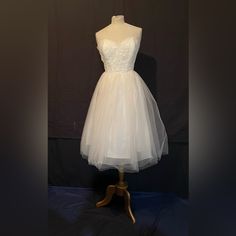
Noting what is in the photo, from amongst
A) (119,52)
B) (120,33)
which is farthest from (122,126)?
(120,33)

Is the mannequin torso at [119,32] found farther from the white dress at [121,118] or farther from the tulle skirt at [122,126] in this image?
the tulle skirt at [122,126]

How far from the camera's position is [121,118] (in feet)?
4.92

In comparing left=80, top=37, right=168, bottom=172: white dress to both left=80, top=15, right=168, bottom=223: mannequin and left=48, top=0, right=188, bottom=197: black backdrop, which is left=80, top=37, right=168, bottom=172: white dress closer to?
left=80, top=15, right=168, bottom=223: mannequin

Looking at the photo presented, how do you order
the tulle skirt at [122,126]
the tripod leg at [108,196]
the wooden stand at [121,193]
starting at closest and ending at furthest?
the tulle skirt at [122,126]
the wooden stand at [121,193]
the tripod leg at [108,196]

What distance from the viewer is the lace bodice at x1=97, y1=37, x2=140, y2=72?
5.00 ft

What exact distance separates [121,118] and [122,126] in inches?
1.8

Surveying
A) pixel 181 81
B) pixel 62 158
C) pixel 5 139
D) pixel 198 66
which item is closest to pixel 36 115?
pixel 5 139

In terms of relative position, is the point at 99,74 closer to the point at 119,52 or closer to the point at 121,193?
the point at 119,52

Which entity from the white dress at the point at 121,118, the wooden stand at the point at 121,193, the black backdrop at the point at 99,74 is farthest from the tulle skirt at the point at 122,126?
the black backdrop at the point at 99,74

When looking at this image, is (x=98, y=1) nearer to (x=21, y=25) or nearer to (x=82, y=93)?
(x=82, y=93)

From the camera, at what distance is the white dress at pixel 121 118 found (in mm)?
1480

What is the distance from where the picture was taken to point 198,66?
1.44 ft

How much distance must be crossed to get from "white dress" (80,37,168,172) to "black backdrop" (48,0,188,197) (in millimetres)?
312

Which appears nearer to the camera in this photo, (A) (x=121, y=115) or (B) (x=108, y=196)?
(A) (x=121, y=115)
